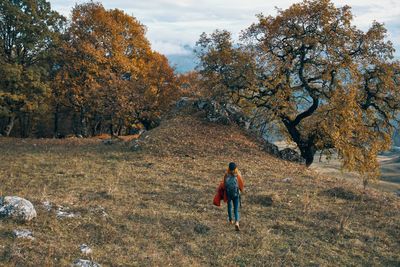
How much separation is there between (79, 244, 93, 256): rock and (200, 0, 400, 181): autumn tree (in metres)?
24.4

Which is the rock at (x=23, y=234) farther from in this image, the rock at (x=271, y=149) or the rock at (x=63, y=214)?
the rock at (x=271, y=149)

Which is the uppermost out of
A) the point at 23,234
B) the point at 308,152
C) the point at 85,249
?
the point at 308,152

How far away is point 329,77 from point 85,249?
27.7 metres

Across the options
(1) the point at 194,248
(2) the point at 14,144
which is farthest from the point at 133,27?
(1) the point at 194,248

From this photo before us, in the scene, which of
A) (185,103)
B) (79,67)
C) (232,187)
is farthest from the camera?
(79,67)

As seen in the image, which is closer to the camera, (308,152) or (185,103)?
(308,152)

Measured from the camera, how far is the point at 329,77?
3391 cm

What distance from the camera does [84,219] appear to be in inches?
580

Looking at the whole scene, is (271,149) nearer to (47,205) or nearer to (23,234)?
(47,205)

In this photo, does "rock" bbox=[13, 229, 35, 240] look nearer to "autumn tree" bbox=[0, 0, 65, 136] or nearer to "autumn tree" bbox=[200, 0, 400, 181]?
"autumn tree" bbox=[200, 0, 400, 181]

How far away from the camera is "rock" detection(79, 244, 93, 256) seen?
1214cm

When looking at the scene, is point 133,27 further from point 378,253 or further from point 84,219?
point 378,253

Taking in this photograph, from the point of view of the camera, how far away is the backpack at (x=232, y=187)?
51.9ft

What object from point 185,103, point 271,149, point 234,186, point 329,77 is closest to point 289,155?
point 271,149
